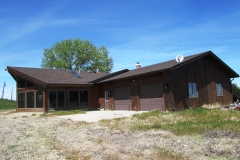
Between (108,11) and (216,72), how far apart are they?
10.6 m

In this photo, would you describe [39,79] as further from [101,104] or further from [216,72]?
[216,72]

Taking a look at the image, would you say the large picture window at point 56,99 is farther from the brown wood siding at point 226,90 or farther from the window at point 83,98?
the brown wood siding at point 226,90

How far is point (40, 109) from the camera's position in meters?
18.7

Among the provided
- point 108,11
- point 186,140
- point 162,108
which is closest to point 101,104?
point 162,108

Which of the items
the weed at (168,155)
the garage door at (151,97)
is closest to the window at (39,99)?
the garage door at (151,97)

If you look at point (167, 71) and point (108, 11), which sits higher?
point (108, 11)

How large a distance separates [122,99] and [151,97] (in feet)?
11.0

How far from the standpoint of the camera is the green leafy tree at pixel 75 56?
44562mm

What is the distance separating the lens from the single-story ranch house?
48.6 ft

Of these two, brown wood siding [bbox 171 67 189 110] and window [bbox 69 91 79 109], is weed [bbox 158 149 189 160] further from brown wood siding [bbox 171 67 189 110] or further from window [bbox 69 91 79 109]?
window [bbox 69 91 79 109]

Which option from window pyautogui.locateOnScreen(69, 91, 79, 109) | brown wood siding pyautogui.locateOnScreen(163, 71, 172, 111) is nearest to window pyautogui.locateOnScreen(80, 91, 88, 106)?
window pyautogui.locateOnScreen(69, 91, 79, 109)

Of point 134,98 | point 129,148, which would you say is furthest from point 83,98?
point 129,148

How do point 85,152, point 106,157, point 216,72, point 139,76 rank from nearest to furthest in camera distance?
point 106,157, point 85,152, point 139,76, point 216,72

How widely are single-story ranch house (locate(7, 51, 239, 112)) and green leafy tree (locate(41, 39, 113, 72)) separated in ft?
74.0
